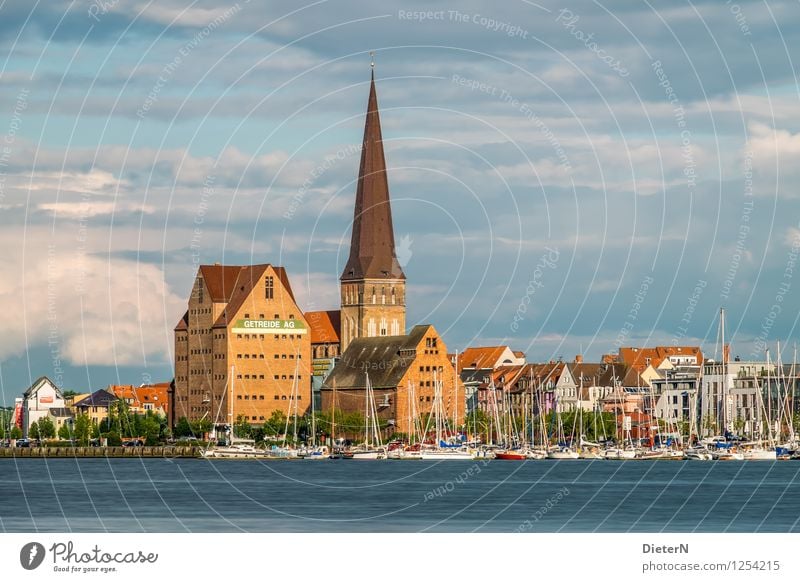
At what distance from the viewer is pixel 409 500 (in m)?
82.1

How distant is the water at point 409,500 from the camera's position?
207 feet

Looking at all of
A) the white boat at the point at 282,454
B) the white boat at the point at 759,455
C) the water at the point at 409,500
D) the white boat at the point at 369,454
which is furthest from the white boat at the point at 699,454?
the white boat at the point at 282,454

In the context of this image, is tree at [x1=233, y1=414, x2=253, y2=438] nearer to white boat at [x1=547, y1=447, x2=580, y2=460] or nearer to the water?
white boat at [x1=547, y1=447, x2=580, y2=460]

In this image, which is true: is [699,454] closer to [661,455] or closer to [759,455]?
[661,455]

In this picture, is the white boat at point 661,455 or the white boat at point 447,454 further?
the white boat at point 447,454

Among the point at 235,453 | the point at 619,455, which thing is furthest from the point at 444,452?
the point at 235,453

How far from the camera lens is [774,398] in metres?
192

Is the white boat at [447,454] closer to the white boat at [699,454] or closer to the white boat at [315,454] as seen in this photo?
the white boat at [315,454]

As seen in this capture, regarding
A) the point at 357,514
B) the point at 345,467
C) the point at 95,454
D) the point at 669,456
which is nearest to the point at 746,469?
the point at 669,456

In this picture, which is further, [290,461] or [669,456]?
[290,461]

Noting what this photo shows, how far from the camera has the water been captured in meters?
63.0

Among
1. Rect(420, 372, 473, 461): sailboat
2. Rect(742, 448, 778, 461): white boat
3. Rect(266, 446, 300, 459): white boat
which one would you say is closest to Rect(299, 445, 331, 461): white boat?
Rect(266, 446, 300, 459): white boat
